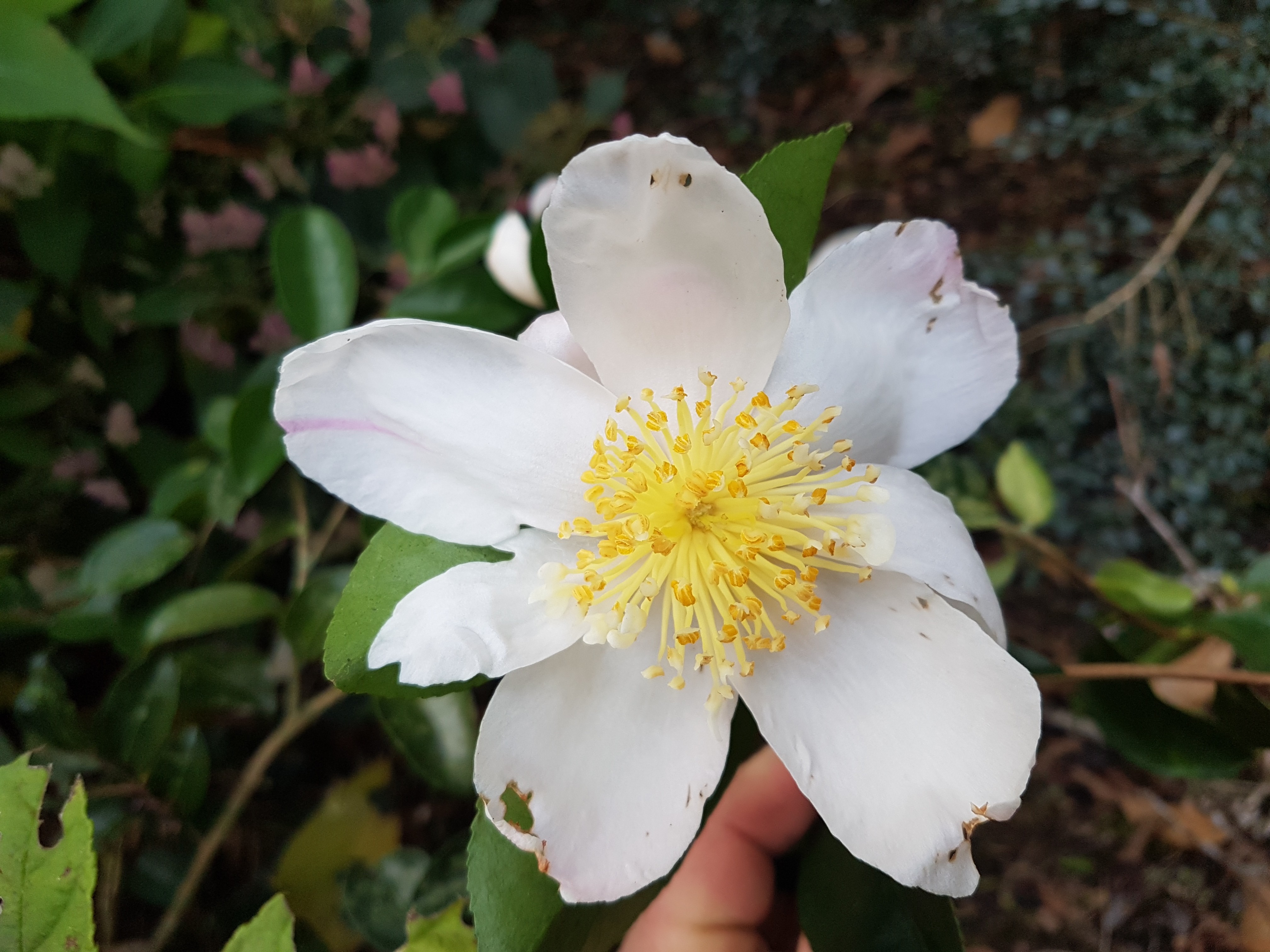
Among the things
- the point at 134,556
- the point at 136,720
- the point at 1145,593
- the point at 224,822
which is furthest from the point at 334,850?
the point at 1145,593

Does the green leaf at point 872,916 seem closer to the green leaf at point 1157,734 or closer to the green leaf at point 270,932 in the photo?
the green leaf at point 1157,734

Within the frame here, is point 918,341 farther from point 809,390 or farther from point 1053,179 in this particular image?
point 1053,179

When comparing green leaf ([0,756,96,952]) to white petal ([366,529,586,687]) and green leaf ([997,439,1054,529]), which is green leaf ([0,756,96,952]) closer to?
white petal ([366,529,586,687])

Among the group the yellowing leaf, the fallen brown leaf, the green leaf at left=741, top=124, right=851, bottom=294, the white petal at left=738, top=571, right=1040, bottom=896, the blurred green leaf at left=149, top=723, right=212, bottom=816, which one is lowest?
the yellowing leaf

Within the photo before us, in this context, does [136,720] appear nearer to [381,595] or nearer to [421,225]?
[381,595]

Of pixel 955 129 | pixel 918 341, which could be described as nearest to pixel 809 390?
pixel 918 341

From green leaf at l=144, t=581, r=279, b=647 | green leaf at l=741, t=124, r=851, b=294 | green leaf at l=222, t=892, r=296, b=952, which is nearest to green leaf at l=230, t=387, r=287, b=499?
green leaf at l=144, t=581, r=279, b=647
